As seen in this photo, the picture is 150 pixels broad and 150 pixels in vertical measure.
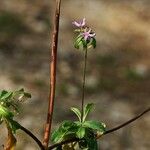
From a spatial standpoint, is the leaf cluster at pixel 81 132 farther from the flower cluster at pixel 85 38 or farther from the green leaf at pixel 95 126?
the flower cluster at pixel 85 38

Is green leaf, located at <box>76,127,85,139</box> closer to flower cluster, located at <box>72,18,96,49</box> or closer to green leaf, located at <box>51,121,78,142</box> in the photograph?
green leaf, located at <box>51,121,78,142</box>

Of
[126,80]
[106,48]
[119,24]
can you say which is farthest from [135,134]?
[119,24]

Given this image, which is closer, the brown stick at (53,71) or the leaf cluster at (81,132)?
the brown stick at (53,71)

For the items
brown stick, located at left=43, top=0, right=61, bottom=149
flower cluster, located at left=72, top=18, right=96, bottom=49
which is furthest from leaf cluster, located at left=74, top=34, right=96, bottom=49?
brown stick, located at left=43, top=0, right=61, bottom=149

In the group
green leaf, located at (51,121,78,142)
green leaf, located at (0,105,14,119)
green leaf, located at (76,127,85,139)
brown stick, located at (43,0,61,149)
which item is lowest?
green leaf, located at (51,121,78,142)

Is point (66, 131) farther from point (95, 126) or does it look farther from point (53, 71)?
point (53, 71)

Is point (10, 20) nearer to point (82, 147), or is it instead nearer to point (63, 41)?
point (63, 41)

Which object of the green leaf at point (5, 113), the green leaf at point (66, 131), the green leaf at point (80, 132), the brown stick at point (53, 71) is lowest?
the green leaf at point (66, 131)

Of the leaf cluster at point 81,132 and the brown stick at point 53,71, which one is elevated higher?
the brown stick at point 53,71

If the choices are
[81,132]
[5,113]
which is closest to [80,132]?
[81,132]

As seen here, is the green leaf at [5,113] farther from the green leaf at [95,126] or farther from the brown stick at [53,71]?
the green leaf at [95,126]

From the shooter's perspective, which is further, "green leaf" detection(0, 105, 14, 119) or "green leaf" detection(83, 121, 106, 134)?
"green leaf" detection(83, 121, 106, 134)

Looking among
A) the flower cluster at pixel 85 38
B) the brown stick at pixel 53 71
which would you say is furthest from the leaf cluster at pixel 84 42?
the brown stick at pixel 53 71
